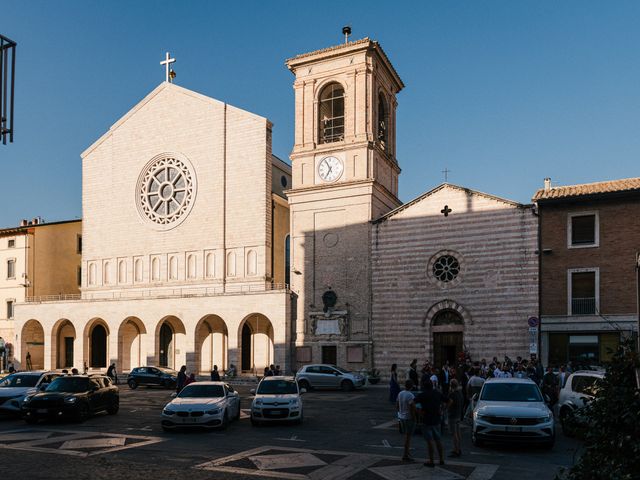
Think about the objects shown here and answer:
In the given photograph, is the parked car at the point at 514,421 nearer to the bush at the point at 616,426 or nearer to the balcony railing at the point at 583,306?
the bush at the point at 616,426

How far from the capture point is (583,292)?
3109cm

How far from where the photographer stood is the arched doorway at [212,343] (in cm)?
4309

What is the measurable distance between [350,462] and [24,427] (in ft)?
34.4

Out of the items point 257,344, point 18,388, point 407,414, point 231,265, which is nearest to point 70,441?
point 18,388

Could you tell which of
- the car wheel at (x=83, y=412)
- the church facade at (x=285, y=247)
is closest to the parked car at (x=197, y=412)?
the car wheel at (x=83, y=412)

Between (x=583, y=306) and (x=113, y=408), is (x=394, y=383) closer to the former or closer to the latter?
(x=113, y=408)

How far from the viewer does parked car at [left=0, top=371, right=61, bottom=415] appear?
19797mm

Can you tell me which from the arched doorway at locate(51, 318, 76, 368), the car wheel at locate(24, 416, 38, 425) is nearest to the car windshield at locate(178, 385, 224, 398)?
the car wheel at locate(24, 416, 38, 425)

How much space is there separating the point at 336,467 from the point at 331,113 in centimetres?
3145

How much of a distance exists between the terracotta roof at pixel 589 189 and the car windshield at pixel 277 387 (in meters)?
18.6

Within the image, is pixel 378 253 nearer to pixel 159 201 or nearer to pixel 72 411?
pixel 159 201

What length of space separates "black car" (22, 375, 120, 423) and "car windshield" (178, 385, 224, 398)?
3.24m

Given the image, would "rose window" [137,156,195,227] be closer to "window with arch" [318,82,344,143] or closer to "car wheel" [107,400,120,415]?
"window with arch" [318,82,344,143]

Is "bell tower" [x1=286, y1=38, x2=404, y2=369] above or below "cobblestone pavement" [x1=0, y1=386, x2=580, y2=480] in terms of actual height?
above
